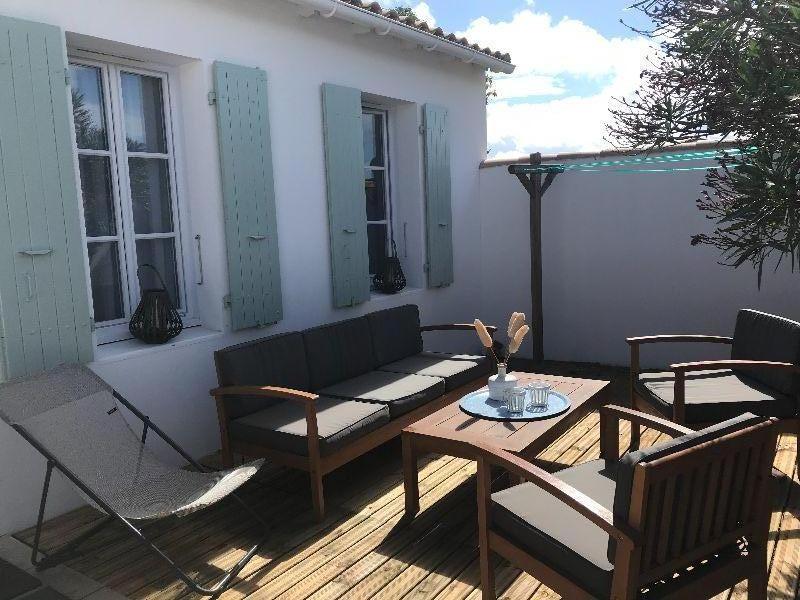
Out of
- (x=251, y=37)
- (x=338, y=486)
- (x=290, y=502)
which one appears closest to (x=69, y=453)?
(x=290, y=502)

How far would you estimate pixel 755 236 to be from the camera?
91.4 inches

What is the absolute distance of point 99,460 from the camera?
3119mm

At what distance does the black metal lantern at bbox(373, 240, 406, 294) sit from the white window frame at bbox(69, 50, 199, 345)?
1.91 meters

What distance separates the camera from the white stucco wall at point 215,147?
11.6 ft

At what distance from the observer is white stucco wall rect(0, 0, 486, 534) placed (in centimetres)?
353

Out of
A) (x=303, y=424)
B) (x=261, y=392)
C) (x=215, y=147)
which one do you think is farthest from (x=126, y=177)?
(x=303, y=424)

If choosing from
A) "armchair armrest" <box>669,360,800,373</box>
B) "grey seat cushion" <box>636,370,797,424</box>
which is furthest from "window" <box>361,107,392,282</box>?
"armchair armrest" <box>669,360,800,373</box>

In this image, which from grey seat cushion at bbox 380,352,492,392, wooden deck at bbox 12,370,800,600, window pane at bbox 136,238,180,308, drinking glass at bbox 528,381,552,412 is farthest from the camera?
grey seat cushion at bbox 380,352,492,392

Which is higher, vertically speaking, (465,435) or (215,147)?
(215,147)

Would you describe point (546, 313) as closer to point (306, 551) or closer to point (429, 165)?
point (429, 165)

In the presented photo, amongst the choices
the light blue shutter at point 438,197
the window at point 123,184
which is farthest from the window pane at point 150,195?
the light blue shutter at point 438,197

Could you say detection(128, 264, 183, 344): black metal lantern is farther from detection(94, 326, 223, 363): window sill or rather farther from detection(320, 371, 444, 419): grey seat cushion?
detection(320, 371, 444, 419): grey seat cushion

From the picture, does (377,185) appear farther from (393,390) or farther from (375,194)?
(393,390)

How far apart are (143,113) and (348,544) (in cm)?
286
